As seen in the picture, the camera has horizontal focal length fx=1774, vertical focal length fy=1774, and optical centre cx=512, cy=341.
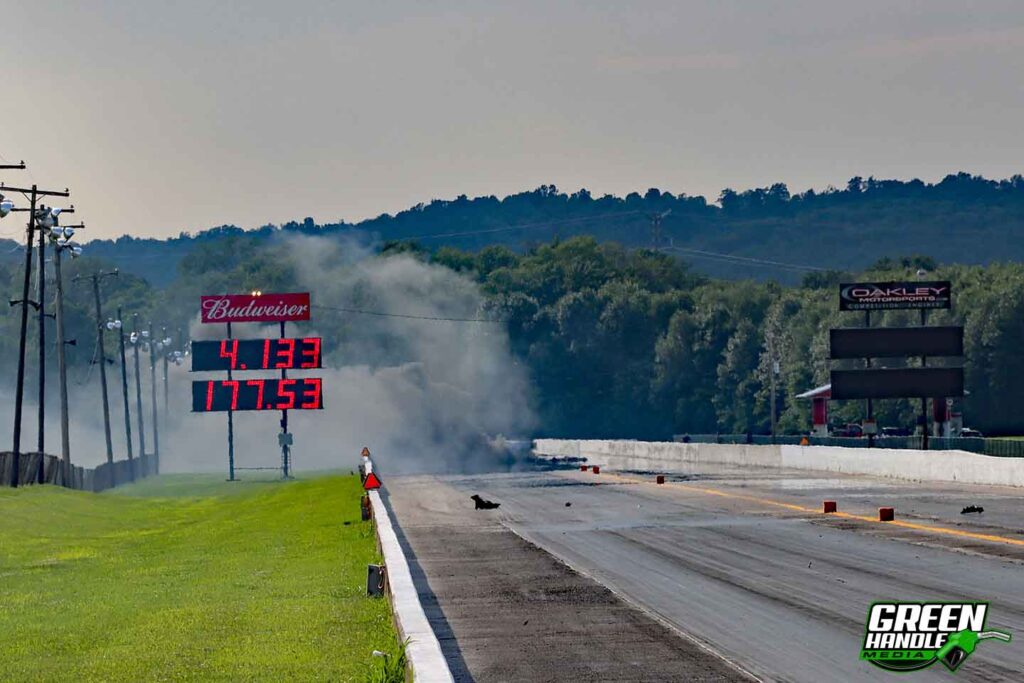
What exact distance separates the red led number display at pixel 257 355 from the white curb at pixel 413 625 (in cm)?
6189

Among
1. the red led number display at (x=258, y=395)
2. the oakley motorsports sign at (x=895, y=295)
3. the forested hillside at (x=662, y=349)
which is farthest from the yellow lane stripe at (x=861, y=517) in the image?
the forested hillside at (x=662, y=349)

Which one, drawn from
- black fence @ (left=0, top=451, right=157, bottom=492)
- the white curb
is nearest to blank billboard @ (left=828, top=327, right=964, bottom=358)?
black fence @ (left=0, top=451, right=157, bottom=492)

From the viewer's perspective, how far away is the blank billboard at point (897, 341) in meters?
75.6

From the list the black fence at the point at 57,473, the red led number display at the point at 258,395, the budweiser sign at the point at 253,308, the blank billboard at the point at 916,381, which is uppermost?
the budweiser sign at the point at 253,308

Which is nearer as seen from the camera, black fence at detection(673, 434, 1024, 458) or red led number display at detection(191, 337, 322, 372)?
black fence at detection(673, 434, 1024, 458)

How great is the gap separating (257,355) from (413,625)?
7295 cm

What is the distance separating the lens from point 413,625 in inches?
653

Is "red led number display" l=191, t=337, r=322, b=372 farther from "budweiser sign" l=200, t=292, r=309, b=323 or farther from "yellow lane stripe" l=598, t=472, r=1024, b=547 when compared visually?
"yellow lane stripe" l=598, t=472, r=1024, b=547

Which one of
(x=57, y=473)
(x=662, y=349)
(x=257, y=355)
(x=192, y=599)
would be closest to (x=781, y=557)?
(x=192, y=599)

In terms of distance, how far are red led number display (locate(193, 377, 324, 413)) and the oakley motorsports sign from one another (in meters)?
26.3

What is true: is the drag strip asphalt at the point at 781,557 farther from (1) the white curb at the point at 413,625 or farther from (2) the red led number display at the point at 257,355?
(2) the red led number display at the point at 257,355

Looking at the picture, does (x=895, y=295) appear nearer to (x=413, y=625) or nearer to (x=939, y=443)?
(x=939, y=443)

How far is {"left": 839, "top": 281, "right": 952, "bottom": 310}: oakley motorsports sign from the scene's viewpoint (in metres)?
82.0

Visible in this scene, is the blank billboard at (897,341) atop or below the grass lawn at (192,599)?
atop
